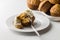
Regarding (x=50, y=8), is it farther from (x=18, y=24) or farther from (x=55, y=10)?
(x=18, y=24)

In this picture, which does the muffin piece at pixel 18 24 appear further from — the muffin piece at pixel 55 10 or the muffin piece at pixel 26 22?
the muffin piece at pixel 55 10

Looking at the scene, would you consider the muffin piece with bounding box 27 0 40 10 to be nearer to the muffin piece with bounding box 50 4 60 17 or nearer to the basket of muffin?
the basket of muffin

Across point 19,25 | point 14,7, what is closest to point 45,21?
point 19,25

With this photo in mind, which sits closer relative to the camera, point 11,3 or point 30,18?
point 30,18

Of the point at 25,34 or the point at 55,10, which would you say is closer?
the point at 25,34

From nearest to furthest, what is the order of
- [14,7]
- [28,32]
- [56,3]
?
[28,32] < [56,3] < [14,7]

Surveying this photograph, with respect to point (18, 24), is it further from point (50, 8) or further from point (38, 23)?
point (50, 8)

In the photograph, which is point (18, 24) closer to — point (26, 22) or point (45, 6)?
point (26, 22)

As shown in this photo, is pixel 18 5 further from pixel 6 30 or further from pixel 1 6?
pixel 6 30

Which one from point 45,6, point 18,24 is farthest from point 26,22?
point 45,6

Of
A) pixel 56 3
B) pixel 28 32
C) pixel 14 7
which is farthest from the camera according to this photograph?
pixel 14 7

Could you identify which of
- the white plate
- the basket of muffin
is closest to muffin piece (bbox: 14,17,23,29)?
the white plate
